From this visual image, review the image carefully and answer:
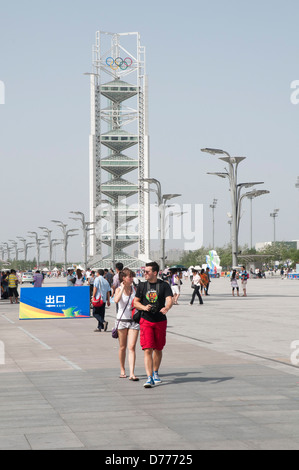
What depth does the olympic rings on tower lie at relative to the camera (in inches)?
6245

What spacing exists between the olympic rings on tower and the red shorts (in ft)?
503

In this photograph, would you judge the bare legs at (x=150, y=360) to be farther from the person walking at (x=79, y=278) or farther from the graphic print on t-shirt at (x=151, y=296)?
the person walking at (x=79, y=278)

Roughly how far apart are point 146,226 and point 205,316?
413ft

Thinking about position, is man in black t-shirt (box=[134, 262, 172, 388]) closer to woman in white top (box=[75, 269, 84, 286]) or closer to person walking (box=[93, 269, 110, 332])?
person walking (box=[93, 269, 110, 332])

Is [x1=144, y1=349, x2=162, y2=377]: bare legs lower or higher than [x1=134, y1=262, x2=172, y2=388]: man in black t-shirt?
lower

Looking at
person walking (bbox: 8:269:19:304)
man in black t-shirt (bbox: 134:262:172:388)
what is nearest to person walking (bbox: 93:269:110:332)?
man in black t-shirt (bbox: 134:262:172:388)

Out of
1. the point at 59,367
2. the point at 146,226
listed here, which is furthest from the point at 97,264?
the point at 59,367

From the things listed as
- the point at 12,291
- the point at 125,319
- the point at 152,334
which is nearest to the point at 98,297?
the point at 125,319

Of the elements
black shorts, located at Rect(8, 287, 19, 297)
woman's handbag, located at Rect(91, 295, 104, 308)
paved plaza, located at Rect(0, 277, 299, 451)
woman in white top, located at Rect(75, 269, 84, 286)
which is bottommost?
paved plaza, located at Rect(0, 277, 299, 451)

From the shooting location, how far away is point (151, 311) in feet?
33.1

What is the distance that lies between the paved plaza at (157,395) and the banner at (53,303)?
6388 millimetres

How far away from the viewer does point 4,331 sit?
750 inches

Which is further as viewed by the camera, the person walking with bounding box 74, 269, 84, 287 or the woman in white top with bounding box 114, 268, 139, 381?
the person walking with bounding box 74, 269, 84, 287

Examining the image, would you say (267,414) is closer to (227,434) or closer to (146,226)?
(227,434)
